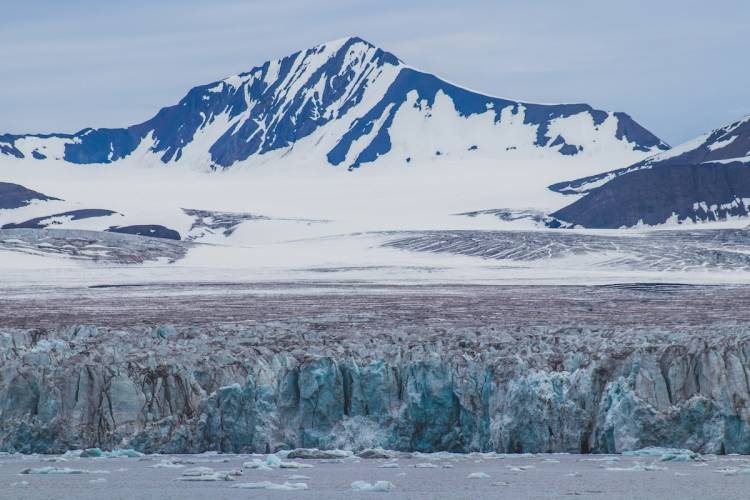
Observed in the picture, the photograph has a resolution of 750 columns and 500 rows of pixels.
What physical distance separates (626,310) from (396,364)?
69.2 feet

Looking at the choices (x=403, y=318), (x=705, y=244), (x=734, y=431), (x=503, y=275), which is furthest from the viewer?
(x=705, y=244)

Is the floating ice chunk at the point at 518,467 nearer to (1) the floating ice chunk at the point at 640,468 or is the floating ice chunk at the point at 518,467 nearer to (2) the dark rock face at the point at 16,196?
(1) the floating ice chunk at the point at 640,468

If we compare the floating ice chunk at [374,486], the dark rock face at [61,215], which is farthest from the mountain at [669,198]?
the floating ice chunk at [374,486]

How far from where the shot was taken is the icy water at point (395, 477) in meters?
14.9

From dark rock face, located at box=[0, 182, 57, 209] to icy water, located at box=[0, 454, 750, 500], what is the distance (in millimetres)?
162153

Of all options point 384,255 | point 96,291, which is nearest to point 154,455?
point 96,291

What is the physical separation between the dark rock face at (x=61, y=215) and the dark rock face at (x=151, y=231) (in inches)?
361

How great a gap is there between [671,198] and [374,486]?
143443 millimetres

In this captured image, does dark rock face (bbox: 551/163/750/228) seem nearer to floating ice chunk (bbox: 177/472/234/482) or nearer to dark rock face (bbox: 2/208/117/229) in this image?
dark rock face (bbox: 2/208/117/229)

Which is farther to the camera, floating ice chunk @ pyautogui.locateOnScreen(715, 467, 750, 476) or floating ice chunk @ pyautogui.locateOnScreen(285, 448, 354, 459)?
floating ice chunk @ pyautogui.locateOnScreen(285, 448, 354, 459)

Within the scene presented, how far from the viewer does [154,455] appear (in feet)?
60.2

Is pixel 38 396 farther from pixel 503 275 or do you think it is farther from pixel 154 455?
pixel 503 275

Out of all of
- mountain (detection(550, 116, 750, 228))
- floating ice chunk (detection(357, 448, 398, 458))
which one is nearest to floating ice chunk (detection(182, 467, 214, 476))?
floating ice chunk (detection(357, 448, 398, 458))

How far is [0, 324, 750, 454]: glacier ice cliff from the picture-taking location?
18.6 metres
